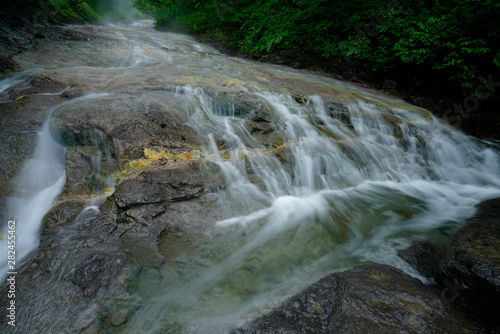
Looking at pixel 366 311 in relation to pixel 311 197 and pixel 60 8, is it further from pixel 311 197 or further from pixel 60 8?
pixel 60 8

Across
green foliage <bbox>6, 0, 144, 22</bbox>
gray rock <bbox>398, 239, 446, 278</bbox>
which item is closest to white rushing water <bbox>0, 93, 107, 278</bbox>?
gray rock <bbox>398, 239, 446, 278</bbox>

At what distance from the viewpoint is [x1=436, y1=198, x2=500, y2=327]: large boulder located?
1996 mm

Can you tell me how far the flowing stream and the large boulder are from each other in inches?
18.5

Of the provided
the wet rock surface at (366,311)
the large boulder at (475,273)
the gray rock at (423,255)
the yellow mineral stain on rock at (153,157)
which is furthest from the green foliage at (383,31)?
the yellow mineral stain on rock at (153,157)

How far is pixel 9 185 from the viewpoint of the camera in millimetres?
3219

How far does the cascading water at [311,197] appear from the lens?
2452 millimetres

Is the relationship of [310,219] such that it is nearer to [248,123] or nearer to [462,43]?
[248,123]

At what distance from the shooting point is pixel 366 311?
6.49ft

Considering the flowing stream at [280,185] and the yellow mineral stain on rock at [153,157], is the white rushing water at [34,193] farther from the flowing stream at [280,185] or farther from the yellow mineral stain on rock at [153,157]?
the yellow mineral stain on rock at [153,157]

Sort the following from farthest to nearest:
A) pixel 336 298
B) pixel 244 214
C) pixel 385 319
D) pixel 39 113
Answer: pixel 39 113 < pixel 244 214 < pixel 336 298 < pixel 385 319

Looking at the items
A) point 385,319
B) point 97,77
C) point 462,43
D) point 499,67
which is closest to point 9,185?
point 97,77

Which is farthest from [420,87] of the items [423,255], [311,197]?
[423,255]

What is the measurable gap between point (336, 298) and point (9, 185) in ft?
14.2

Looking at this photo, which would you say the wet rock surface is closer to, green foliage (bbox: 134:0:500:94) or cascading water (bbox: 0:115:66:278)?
cascading water (bbox: 0:115:66:278)
